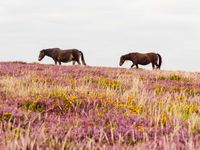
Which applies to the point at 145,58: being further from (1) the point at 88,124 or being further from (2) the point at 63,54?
(1) the point at 88,124

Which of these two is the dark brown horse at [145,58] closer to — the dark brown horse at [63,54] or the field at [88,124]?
the dark brown horse at [63,54]

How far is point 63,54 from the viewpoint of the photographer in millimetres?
44625

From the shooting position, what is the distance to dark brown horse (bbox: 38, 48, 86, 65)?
43750 mm

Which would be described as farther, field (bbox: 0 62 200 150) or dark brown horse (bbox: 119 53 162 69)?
dark brown horse (bbox: 119 53 162 69)

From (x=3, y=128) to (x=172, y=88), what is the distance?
27.6 ft

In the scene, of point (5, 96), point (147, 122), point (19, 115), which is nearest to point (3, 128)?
point (19, 115)

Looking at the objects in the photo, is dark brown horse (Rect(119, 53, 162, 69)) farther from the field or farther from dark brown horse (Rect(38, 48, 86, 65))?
the field

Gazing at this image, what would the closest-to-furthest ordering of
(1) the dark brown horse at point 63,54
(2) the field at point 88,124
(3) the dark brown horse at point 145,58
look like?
(2) the field at point 88,124 → (1) the dark brown horse at point 63,54 → (3) the dark brown horse at point 145,58

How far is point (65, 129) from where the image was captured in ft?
19.0

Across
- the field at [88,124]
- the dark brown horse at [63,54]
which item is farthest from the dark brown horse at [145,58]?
the field at [88,124]

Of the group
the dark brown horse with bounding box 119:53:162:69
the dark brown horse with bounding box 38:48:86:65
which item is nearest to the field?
the dark brown horse with bounding box 38:48:86:65

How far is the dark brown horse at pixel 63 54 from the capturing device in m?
43.8

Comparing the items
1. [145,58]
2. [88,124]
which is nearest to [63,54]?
[145,58]

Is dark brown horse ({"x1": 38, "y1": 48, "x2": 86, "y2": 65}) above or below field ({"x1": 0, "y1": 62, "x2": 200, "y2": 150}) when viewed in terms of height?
above
